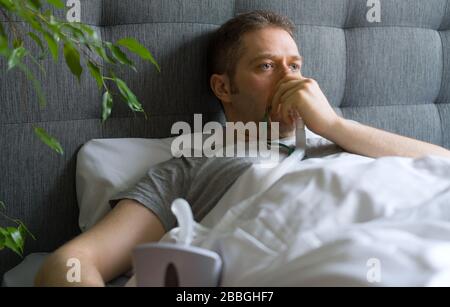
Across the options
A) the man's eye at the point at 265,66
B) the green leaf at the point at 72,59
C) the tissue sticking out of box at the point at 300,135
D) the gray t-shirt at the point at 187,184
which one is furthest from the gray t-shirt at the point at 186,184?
the green leaf at the point at 72,59

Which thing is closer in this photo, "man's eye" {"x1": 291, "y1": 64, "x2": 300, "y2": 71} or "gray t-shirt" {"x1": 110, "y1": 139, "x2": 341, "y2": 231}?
"gray t-shirt" {"x1": 110, "y1": 139, "x2": 341, "y2": 231}

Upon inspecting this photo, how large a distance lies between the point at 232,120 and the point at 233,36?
21 centimetres

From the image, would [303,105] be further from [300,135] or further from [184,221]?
[184,221]

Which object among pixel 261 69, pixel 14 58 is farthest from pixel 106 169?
→ pixel 14 58

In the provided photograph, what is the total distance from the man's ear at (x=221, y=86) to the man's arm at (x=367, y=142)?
27cm

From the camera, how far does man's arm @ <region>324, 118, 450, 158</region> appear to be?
1.24m

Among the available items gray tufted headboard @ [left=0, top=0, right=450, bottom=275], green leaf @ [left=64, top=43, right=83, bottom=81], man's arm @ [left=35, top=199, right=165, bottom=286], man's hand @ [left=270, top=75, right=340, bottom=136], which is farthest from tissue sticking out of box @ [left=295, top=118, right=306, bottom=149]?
green leaf @ [left=64, top=43, right=83, bottom=81]


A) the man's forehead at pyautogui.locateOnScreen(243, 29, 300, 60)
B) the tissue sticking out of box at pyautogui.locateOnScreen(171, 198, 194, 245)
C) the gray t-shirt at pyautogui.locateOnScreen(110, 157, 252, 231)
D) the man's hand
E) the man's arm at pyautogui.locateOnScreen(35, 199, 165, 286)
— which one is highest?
the man's forehead at pyautogui.locateOnScreen(243, 29, 300, 60)

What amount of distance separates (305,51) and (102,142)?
0.61m

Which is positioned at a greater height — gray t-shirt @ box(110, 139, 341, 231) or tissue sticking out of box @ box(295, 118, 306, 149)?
tissue sticking out of box @ box(295, 118, 306, 149)

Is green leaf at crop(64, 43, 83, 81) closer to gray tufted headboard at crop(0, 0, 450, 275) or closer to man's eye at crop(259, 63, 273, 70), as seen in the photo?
gray tufted headboard at crop(0, 0, 450, 275)

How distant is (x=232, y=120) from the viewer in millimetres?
1357

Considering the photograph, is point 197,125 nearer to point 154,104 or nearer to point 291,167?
point 154,104

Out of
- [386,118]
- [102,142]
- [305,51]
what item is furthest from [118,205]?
[386,118]
